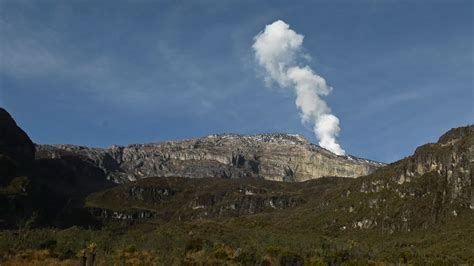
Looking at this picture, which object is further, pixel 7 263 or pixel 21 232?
pixel 21 232

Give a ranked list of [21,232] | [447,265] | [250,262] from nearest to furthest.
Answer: [250,262] → [21,232] → [447,265]

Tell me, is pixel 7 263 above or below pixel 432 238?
below

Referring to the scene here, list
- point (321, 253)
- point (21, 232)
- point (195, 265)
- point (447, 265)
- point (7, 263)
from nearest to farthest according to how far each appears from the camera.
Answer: point (7, 263) → point (195, 265) → point (21, 232) → point (321, 253) → point (447, 265)

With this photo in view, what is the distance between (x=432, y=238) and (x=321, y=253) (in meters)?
122

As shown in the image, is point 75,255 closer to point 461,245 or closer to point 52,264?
point 52,264

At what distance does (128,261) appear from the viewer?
2092 inches

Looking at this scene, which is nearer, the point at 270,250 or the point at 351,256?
the point at 270,250

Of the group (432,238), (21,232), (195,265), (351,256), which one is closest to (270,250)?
(351,256)

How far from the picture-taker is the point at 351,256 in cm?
9200

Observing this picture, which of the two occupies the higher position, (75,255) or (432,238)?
(432,238)

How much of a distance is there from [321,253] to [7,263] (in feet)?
182

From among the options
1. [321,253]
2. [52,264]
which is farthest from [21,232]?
[321,253]

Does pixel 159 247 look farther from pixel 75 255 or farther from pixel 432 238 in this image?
pixel 432 238

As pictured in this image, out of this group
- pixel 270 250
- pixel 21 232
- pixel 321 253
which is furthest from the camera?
pixel 321 253
